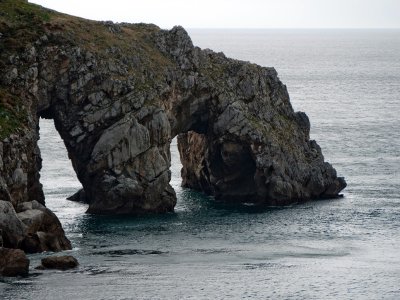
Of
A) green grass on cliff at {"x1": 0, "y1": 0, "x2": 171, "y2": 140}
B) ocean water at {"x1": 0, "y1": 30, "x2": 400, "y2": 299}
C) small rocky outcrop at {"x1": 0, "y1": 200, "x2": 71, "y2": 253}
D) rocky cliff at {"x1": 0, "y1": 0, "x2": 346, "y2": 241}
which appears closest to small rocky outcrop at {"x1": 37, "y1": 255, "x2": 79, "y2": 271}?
ocean water at {"x1": 0, "y1": 30, "x2": 400, "y2": 299}

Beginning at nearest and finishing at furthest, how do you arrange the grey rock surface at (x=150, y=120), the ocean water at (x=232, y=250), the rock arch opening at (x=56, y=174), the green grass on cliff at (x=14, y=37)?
the ocean water at (x=232, y=250), the green grass on cliff at (x=14, y=37), the grey rock surface at (x=150, y=120), the rock arch opening at (x=56, y=174)

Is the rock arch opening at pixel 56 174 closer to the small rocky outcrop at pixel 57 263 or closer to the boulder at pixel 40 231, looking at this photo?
the boulder at pixel 40 231

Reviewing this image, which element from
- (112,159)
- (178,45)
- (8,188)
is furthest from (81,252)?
(178,45)

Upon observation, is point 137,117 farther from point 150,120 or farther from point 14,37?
point 14,37

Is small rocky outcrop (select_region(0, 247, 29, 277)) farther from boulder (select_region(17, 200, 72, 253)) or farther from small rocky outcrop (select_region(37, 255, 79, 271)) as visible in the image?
boulder (select_region(17, 200, 72, 253))

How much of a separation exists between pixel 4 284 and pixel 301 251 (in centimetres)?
3589

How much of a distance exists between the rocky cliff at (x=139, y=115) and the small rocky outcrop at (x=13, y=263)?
17.8 meters

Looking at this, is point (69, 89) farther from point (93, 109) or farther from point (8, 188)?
point (8, 188)

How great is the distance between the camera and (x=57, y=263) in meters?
101

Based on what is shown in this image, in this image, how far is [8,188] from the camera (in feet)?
378

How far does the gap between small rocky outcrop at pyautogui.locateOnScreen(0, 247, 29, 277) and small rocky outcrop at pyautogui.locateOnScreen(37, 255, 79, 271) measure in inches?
123

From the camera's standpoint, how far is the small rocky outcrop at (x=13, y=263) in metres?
96.8

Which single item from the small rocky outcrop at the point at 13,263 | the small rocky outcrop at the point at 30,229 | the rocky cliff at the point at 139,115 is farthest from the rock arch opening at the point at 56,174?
the small rocky outcrop at the point at 13,263

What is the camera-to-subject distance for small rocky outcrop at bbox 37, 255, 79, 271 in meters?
101
